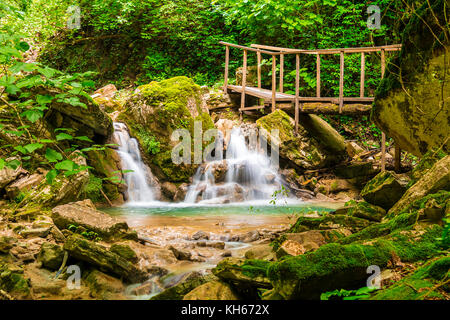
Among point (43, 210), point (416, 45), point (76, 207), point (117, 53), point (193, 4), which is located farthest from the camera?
point (117, 53)

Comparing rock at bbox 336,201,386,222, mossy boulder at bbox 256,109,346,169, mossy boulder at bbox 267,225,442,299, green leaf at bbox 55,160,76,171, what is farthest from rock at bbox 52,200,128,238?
mossy boulder at bbox 256,109,346,169

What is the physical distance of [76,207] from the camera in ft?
15.0

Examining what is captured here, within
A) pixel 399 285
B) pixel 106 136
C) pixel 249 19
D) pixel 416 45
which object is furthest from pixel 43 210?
pixel 249 19

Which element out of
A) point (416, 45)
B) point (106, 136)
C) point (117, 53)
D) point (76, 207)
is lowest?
point (76, 207)

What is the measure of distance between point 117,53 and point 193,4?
455 cm

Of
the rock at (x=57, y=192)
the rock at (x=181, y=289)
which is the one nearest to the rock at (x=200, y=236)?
the rock at (x=181, y=289)

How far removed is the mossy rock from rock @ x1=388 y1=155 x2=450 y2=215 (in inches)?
71.4

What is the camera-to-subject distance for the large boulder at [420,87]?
10.3 feet

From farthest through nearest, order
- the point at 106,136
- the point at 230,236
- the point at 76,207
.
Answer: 1. the point at 106,136
2. the point at 230,236
3. the point at 76,207

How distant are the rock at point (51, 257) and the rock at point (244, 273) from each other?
1.65 metres

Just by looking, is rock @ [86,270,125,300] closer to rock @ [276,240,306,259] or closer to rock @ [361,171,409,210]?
rock @ [276,240,306,259]

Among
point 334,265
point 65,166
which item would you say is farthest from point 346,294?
point 65,166

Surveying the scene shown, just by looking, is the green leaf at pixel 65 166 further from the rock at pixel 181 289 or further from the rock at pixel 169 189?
the rock at pixel 169 189

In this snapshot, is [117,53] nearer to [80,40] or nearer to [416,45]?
[80,40]
